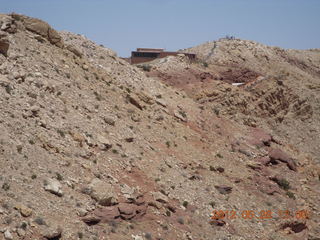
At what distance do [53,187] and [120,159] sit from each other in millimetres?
4520

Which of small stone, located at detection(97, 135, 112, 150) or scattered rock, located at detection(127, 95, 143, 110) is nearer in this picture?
small stone, located at detection(97, 135, 112, 150)

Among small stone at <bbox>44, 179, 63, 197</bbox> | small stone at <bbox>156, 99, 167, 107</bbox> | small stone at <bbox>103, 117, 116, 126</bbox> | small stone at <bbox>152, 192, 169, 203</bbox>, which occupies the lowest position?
small stone at <bbox>152, 192, 169, 203</bbox>

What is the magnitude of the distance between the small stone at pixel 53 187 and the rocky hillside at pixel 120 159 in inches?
1.4

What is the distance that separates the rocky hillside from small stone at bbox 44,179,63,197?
3cm

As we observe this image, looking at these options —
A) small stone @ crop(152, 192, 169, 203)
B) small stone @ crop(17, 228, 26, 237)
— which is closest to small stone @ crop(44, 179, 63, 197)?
small stone @ crop(17, 228, 26, 237)

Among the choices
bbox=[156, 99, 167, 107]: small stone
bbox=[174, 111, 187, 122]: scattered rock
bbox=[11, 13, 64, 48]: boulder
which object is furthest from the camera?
bbox=[156, 99, 167, 107]: small stone

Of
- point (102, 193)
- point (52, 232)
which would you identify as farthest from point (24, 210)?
point (102, 193)

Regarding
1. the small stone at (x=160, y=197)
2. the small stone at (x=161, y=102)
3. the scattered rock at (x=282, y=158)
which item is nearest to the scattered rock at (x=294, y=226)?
the small stone at (x=160, y=197)

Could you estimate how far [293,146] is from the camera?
3139cm

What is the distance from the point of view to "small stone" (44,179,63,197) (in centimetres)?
1280

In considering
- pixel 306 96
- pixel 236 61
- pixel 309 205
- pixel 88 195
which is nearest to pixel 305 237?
pixel 309 205

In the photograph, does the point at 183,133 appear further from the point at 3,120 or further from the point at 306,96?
the point at 306,96

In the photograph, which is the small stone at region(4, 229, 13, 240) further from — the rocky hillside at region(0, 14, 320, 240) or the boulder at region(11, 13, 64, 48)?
the boulder at region(11, 13, 64, 48)

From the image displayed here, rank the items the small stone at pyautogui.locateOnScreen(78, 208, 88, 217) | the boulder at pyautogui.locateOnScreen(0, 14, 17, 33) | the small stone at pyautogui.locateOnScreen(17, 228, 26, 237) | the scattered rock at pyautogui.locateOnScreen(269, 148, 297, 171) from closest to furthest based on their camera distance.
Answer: the small stone at pyautogui.locateOnScreen(17, 228, 26, 237) → the small stone at pyautogui.locateOnScreen(78, 208, 88, 217) → the boulder at pyautogui.locateOnScreen(0, 14, 17, 33) → the scattered rock at pyautogui.locateOnScreen(269, 148, 297, 171)
